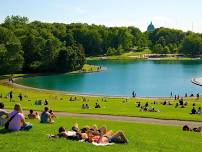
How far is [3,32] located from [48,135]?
318 ft

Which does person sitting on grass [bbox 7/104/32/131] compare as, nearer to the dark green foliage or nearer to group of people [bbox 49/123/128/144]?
group of people [bbox 49/123/128/144]

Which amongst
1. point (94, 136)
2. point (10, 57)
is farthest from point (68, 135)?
point (10, 57)

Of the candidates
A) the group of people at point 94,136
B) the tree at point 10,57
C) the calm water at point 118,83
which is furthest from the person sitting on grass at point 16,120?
the tree at point 10,57

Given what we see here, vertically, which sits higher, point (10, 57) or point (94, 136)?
point (10, 57)

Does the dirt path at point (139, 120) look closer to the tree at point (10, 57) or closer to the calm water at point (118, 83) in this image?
the calm water at point (118, 83)

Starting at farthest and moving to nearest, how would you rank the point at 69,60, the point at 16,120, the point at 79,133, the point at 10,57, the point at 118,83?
the point at 69,60 → the point at 10,57 → the point at 118,83 → the point at 16,120 → the point at 79,133

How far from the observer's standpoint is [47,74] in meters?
113

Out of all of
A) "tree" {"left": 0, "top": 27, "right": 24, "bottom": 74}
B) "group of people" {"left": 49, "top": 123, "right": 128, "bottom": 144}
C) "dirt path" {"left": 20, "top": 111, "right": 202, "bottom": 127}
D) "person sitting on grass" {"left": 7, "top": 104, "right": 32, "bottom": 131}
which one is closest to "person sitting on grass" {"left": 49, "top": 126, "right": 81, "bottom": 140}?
"group of people" {"left": 49, "top": 123, "right": 128, "bottom": 144}

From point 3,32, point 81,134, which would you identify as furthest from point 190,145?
point 3,32

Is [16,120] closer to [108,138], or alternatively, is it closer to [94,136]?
[94,136]

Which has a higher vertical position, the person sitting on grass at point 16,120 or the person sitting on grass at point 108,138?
the person sitting on grass at point 16,120

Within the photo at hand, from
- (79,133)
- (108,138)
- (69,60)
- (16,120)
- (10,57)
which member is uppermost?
(10,57)

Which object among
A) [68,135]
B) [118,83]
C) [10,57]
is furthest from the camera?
[10,57]

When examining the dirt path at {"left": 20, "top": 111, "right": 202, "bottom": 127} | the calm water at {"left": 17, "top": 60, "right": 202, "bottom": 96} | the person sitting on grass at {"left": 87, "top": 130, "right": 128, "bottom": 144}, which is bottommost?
the calm water at {"left": 17, "top": 60, "right": 202, "bottom": 96}
